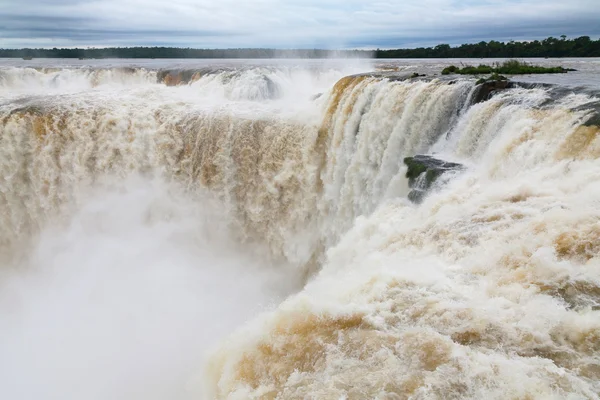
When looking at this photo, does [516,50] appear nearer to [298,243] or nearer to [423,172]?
[298,243]

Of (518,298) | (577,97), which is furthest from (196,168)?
(518,298)

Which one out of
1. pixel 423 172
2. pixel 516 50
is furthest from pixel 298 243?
pixel 516 50

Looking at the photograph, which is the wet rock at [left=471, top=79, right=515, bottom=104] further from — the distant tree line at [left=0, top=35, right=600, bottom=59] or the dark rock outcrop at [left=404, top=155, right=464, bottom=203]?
the distant tree line at [left=0, top=35, right=600, bottom=59]

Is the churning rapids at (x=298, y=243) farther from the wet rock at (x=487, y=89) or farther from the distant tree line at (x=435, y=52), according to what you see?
the distant tree line at (x=435, y=52)

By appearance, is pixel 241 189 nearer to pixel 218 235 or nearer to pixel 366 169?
pixel 218 235

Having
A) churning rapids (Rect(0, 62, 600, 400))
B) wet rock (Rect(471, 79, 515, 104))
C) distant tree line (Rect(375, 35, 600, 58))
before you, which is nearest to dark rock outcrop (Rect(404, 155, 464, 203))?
churning rapids (Rect(0, 62, 600, 400))

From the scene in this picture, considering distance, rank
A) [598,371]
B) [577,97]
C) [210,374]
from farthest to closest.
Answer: [577,97] → [210,374] → [598,371]

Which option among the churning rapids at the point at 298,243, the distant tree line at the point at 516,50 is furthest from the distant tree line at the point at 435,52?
the churning rapids at the point at 298,243
